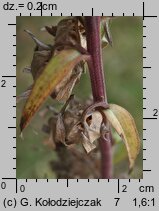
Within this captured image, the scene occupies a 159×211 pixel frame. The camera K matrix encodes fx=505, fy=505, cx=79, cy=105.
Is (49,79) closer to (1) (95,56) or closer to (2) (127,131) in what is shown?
(1) (95,56)

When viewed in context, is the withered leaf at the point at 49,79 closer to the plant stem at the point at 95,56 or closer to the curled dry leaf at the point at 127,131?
the plant stem at the point at 95,56

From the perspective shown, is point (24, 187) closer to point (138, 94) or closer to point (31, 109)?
point (31, 109)

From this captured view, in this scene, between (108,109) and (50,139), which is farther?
(50,139)

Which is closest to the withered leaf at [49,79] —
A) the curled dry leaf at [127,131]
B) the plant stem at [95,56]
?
the plant stem at [95,56]

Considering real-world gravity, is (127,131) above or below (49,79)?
below

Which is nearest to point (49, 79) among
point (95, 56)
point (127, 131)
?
point (95, 56)

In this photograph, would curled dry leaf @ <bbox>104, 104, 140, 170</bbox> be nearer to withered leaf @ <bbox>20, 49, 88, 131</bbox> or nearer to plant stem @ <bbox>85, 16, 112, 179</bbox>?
plant stem @ <bbox>85, 16, 112, 179</bbox>

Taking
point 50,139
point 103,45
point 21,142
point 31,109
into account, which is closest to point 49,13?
point 103,45
